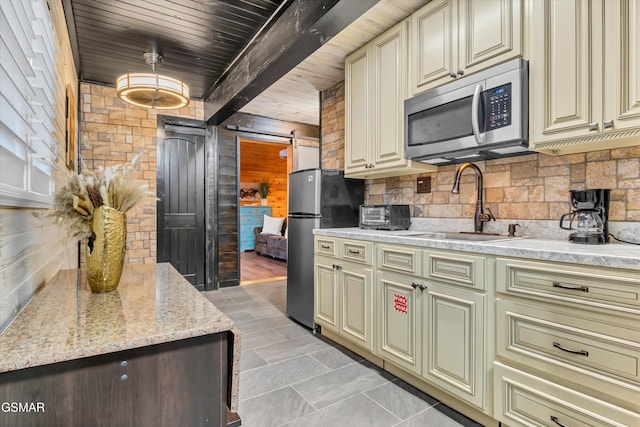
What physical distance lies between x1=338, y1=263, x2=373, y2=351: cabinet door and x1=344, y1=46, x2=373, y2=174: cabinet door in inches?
36.3

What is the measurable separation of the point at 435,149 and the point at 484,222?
2.03ft

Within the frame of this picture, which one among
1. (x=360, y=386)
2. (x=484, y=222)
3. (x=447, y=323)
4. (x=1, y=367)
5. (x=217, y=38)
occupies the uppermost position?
(x=217, y=38)

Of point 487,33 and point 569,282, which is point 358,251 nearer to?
point 569,282

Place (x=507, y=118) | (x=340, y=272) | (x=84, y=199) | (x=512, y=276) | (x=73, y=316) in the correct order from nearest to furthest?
1. (x=73, y=316)
2. (x=84, y=199)
3. (x=512, y=276)
4. (x=507, y=118)
5. (x=340, y=272)

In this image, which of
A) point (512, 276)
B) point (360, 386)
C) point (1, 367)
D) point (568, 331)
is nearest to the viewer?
point (1, 367)

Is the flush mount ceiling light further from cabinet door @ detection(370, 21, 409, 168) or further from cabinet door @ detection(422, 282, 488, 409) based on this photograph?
cabinet door @ detection(422, 282, 488, 409)

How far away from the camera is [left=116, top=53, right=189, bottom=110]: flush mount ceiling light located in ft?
9.09

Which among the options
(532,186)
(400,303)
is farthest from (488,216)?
(400,303)

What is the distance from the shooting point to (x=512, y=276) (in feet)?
5.23

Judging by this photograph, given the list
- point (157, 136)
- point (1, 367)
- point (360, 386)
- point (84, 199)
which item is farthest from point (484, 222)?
point (157, 136)

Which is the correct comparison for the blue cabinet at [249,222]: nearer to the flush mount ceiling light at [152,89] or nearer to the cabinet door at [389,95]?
the flush mount ceiling light at [152,89]

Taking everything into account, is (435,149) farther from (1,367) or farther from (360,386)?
(1,367)

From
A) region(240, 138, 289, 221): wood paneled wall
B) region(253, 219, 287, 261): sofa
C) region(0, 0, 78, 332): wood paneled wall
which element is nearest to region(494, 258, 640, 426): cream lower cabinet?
region(0, 0, 78, 332): wood paneled wall

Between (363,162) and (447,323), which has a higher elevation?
(363,162)
